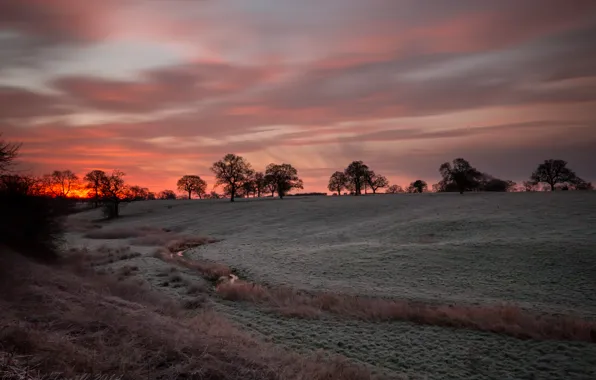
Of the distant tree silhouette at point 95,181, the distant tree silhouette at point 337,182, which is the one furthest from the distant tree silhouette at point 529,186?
the distant tree silhouette at point 95,181

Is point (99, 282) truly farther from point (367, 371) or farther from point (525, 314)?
point (525, 314)

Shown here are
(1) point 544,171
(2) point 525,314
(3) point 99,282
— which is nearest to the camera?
(2) point 525,314

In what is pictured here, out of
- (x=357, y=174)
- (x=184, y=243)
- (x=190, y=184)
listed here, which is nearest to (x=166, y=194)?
(x=190, y=184)

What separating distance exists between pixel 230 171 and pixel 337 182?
1497 inches

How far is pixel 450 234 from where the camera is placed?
1312 inches

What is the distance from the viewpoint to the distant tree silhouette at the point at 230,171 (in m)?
85.4

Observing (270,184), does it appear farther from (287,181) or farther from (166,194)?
(166,194)

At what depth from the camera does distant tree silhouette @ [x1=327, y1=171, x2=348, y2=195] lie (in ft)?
356

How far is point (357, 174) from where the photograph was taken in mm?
102125

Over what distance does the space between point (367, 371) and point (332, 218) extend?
139 ft

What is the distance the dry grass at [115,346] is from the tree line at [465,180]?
69.9 m

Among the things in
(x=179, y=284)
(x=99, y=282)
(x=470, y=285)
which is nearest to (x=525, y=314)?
(x=470, y=285)

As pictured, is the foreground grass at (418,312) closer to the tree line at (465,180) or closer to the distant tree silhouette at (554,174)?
the tree line at (465,180)

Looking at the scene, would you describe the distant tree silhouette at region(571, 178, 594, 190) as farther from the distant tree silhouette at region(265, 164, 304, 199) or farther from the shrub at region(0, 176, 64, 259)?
the shrub at region(0, 176, 64, 259)
